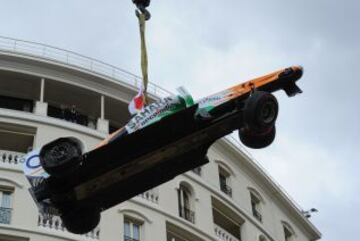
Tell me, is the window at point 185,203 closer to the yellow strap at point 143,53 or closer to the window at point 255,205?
the window at point 255,205

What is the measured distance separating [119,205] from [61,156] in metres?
19.7

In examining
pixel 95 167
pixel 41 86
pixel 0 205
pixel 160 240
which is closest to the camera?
pixel 95 167

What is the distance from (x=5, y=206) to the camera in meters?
30.8

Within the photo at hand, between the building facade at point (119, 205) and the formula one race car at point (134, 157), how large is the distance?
17.4 m

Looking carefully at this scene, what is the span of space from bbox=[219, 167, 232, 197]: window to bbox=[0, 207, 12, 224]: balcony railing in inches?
472

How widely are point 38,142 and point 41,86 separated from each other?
3.19 meters

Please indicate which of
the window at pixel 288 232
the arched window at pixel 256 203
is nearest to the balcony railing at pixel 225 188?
the arched window at pixel 256 203

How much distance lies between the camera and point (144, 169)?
13164 mm

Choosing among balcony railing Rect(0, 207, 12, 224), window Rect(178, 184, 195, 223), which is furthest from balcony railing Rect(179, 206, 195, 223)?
balcony railing Rect(0, 207, 12, 224)

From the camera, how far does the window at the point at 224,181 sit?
3958 centimetres

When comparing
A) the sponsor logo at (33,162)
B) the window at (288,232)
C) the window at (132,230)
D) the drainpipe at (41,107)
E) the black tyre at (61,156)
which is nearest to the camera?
the black tyre at (61,156)

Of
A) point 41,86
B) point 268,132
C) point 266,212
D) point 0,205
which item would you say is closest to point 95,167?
point 268,132

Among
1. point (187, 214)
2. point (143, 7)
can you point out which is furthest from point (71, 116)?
point (143, 7)

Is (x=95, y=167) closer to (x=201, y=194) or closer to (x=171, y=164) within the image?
(x=171, y=164)
